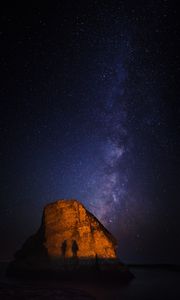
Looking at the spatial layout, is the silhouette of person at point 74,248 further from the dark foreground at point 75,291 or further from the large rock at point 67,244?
the dark foreground at point 75,291

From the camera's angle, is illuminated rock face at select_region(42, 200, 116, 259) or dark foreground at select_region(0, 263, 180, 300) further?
illuminated rock face at select_region(42, 200, 116, 259)

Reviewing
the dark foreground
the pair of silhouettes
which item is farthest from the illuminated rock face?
the dark foreground

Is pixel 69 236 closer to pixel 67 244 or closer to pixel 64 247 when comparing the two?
pixel 67 244

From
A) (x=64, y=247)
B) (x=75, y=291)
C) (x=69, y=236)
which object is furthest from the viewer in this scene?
(x=69, y=236)

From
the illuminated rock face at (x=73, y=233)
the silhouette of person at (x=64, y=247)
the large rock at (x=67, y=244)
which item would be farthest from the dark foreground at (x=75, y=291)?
the silhouette of person at (x=64, y=247)

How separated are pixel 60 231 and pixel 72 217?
194 inches

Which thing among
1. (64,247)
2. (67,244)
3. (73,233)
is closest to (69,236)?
(73,233)

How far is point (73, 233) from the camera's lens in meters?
78.3

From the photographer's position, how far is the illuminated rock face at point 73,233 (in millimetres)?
75438

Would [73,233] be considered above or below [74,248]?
above

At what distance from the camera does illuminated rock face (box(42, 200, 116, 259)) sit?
75.4 meters

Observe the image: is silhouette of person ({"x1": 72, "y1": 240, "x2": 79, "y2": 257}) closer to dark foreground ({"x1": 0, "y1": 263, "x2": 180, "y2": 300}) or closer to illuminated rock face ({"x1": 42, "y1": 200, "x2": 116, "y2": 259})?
illuminated rock face ({"x1": 42, "y1": 200, "x2": 116, "y2": 259})

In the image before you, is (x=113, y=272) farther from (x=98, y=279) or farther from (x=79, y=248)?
(x=79, y=248)

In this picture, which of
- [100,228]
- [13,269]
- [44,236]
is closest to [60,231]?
[44,236]
